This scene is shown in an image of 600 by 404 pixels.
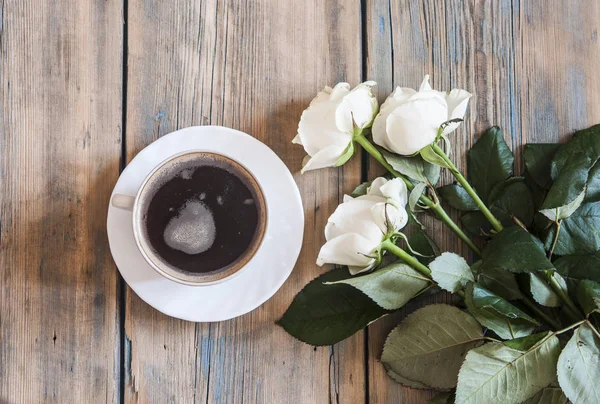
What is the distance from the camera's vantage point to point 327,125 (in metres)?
0.67

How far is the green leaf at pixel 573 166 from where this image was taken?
0.65 m

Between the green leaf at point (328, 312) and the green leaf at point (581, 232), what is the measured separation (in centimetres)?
23

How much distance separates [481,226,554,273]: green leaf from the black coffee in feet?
0.93

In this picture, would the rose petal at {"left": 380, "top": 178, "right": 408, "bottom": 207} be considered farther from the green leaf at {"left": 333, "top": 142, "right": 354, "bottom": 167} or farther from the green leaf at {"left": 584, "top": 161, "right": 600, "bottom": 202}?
the green leaf at {"left": 584, "top": 161, "right": 600, "bottom": 202}

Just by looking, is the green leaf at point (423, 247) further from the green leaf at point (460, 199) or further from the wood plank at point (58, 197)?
the wood plank at point (58, 197)

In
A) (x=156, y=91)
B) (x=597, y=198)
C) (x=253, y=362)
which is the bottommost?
(x=253, y=362)

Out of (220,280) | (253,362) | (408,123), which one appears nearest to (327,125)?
(408,123)

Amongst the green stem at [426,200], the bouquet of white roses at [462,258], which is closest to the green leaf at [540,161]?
the bouquet of white roses at [462,258]

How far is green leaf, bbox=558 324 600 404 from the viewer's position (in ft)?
2.05

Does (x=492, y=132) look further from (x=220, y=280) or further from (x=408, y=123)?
(x=220, y=280)

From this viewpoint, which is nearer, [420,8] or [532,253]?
[532,253]

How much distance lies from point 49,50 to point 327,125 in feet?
1.23

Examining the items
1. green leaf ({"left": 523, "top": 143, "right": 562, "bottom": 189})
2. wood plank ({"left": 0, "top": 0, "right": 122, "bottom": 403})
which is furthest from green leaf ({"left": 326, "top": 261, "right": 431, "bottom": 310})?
wood plank ({"left": 0, "top": 0, "right": 122, "bottom": 403})

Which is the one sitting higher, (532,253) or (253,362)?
(532,253)
